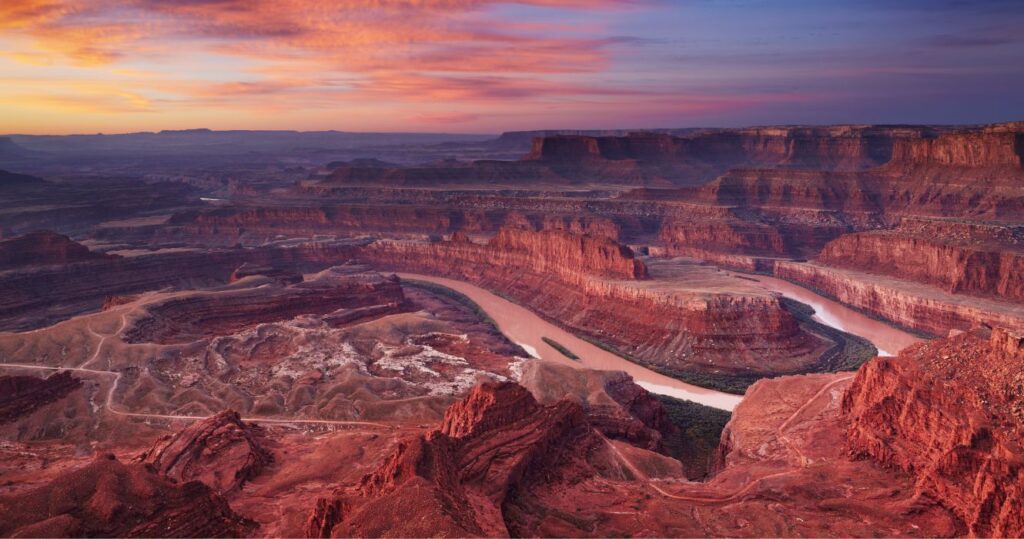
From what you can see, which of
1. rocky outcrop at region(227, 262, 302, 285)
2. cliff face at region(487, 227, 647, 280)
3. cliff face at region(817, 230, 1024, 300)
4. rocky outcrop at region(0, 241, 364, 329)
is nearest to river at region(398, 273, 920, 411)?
cliff face at region(487, 227, 647, 280)

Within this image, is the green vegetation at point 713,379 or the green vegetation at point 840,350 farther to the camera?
the green vegetation at point 840,350

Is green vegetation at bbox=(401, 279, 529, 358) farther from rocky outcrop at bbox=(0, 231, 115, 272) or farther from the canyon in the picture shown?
rocky outcrop at bbox=(0, 231, 115, 272)

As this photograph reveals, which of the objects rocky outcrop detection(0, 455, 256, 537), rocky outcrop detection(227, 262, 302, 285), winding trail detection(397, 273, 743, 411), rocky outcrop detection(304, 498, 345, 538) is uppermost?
rocky outcrop detection(0, 455, 256, 537)

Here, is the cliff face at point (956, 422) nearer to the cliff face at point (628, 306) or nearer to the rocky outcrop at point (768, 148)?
the cliff face at point (628, 306)

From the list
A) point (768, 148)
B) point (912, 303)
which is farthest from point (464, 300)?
point (768, 148)

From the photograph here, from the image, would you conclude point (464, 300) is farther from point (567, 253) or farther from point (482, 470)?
point (482, 470)

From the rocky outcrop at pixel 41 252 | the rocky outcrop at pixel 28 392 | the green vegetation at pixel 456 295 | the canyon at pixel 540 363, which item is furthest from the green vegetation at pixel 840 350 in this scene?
the rocky outcrop at pixel 41 252
